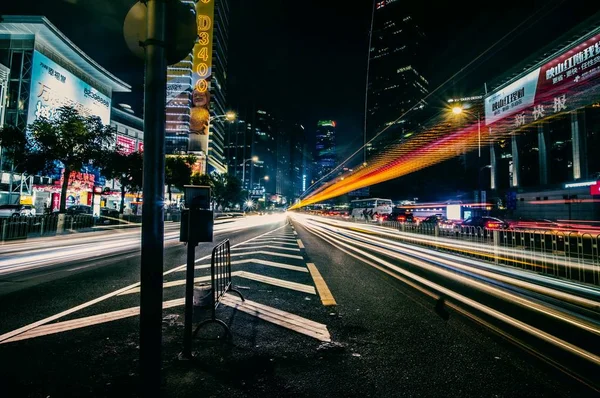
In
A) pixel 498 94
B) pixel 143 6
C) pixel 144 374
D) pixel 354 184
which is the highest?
pixel 498 94

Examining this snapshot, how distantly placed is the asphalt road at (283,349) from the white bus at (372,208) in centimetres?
3916

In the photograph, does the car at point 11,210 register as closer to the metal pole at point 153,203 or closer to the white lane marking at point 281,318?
the white lane marking at point 281,318

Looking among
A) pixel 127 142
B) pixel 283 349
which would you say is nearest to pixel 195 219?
pixel 283 349

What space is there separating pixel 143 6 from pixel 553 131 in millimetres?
47905

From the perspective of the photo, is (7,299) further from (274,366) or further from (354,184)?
(354,184)

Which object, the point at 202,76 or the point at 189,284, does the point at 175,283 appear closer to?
the point at 189,284

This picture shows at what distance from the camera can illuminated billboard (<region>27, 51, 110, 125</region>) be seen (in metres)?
40.3

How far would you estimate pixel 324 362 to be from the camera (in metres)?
3.40

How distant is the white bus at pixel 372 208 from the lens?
147ft

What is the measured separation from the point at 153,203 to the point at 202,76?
278 feet

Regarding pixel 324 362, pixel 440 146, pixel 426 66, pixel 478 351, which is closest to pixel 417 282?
pixel 478 351

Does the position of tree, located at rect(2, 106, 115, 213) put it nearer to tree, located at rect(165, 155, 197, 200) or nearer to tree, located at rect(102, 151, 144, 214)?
tree, located at rect(102, 151, 144, 214)

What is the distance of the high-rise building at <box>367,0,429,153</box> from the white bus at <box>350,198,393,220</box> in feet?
324

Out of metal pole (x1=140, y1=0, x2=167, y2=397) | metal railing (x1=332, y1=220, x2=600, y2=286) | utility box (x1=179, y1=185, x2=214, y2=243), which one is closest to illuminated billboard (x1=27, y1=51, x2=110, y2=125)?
utility box (x1=179, y1=185, x2=214, y2=243)
